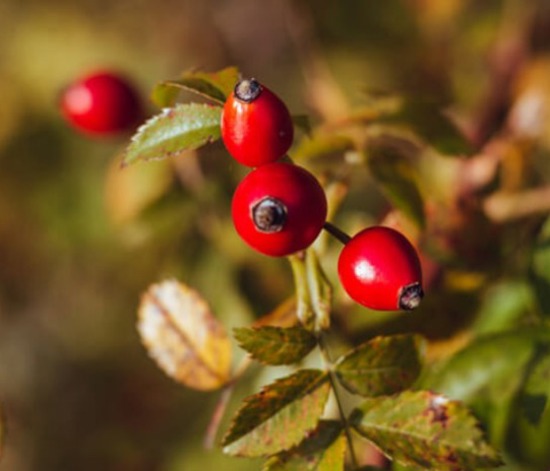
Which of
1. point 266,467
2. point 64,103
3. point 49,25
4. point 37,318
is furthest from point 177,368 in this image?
point 49,25

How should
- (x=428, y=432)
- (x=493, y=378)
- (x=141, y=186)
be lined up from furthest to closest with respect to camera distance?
(x=141, y=186) < (x=493, y=378) < (x=428, y=432)

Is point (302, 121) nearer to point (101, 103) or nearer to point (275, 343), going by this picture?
point (275, 343)

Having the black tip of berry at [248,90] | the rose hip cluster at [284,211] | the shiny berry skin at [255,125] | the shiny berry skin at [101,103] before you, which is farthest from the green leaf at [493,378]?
the shiny berry skin at [101,103]

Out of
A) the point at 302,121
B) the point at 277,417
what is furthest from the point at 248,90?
the point at 277,417

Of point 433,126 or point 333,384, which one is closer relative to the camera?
point 333,384

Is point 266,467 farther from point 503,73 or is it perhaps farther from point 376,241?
point 503,73

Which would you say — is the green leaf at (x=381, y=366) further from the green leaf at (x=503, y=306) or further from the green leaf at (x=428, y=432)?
the green leaf at (x=503, y=306)
